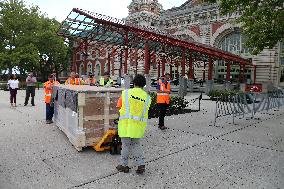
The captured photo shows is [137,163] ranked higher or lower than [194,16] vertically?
lower

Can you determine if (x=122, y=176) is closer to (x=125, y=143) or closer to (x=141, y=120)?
(x=125, y=143)

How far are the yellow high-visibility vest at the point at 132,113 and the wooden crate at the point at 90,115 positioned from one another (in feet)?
5.15

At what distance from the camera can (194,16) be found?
143 feet

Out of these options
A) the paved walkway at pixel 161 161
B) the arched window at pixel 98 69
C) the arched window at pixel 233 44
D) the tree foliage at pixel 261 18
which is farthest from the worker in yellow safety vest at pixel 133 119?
the arched window at pixel 98 69

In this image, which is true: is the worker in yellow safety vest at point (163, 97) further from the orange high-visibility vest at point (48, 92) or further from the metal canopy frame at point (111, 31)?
the metal canopy frame at point (111, 31)

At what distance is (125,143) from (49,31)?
42633 millimetres

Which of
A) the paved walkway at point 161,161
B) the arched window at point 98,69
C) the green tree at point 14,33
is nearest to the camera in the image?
the paved walkway at point 161,161

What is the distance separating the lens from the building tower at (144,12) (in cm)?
4994

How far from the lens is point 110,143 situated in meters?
6.19

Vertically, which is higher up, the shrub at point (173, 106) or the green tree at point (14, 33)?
the green tree at point (14, 33)

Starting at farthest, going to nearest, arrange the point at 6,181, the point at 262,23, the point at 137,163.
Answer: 1. the point at 262,23
2. the point at 137,163
3. the point at 6,181

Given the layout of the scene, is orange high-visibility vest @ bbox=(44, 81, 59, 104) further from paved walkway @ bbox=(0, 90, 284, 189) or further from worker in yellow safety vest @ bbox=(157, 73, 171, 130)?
worker in yellow safety vest @ bbox=(157, 73, 171, 130)

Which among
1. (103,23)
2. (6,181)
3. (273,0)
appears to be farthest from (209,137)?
(103,23)

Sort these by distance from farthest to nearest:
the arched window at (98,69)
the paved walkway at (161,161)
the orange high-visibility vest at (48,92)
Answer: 1. the arched window at (98,69)
2. the orange high-visibility vest at (48,92)
3. the paved walkway at (161,161)
